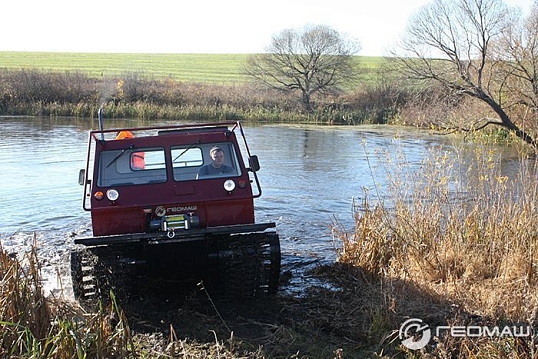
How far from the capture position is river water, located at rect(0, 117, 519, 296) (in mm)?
10164

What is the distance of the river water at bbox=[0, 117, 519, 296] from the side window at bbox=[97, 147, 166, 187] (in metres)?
1.22

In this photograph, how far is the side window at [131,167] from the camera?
767 centimetres

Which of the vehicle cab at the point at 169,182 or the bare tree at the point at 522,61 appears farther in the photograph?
the bare tree at the point at 522,61

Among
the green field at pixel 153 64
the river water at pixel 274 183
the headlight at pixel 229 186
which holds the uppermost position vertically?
the green field at pixel 153 64

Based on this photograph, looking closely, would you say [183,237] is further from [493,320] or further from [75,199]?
[75,199]

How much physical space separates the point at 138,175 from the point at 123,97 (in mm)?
31166

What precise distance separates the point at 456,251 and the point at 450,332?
228 cm

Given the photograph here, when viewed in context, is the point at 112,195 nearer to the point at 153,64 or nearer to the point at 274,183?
the point at 274,183

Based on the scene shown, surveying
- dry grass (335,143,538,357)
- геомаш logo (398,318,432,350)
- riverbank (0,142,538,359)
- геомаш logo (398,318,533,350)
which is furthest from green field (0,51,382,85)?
геомаш logo (398,318,533,350)

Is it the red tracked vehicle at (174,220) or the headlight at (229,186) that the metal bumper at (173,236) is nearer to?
the red tracked vehicle at (174,220)

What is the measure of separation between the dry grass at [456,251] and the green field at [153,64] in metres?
36.7

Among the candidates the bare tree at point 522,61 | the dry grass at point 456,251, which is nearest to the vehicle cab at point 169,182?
the dry grass at point 456,251

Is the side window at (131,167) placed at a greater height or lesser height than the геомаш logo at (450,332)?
greater

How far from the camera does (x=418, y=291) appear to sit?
7.23 meters
